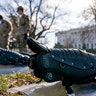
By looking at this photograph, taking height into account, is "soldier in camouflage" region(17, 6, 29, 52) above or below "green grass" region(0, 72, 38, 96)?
above

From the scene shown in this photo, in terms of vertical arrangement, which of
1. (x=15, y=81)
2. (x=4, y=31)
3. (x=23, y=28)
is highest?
(x=23, y=28)

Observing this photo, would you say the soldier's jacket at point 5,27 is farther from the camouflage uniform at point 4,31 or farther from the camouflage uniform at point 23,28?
the camouflage uniform at point 23,28

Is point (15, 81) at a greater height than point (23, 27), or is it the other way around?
point (23, 27)

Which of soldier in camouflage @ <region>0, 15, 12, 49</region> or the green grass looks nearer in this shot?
the green grass

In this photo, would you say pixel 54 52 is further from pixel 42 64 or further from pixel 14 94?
pixel 14 94

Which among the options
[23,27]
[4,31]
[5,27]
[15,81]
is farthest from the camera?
[23,27]

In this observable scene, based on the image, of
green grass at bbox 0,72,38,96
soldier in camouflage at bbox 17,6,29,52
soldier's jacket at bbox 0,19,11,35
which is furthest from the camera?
soldier's jacket at bbox 0,19,11,35

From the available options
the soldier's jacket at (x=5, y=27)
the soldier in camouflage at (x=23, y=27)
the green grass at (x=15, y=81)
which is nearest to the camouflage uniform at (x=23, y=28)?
the soldier in camouflage at (x=23, y=27)

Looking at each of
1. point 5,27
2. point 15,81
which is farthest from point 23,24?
point 15,81

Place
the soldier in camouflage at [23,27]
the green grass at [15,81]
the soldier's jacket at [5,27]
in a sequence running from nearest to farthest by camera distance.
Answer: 1. the green grass at [15,81]
2. the soldier in camouflage at [23,27]
3. the soldier's jacket at [5,27]

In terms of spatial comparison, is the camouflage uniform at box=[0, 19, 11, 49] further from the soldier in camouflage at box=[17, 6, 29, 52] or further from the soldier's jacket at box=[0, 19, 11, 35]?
the soldier in camouflage at box=[17, 6, 29, 52]

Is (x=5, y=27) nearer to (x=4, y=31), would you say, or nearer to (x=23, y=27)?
(x=4, y=31)

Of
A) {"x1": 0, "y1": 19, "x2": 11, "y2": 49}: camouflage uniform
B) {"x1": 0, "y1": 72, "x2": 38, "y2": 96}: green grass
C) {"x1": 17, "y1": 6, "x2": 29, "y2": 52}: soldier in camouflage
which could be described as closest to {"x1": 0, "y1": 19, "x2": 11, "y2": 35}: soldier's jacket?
{"x1": 0, "y1": 19, "x2": 11, "y2": 49}: camouflage uniform

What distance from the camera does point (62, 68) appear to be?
114 inches
